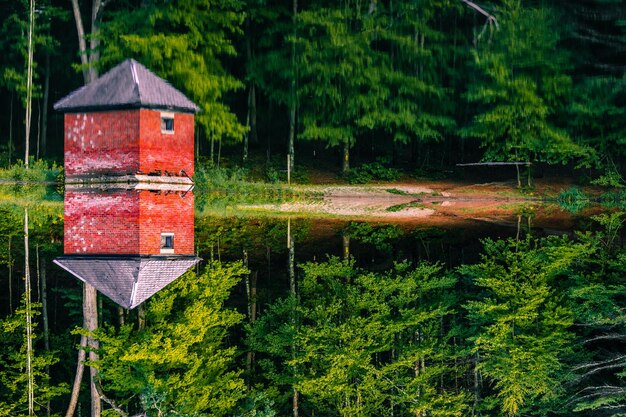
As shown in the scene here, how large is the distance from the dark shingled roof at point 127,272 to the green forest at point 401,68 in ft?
49.7

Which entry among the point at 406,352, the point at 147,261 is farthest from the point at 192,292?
the point at 406,352

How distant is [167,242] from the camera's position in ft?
54.0

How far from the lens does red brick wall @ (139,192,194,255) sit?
1642cm

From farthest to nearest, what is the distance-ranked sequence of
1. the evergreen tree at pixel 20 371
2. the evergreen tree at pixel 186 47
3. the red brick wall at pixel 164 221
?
the evergreen tree at pixel 186 47, the red brick wall at pixel 164 221, the evergreen tree at pixel 20 371

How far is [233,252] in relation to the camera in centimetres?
1570

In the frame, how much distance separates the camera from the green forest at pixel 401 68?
29469 millimetres

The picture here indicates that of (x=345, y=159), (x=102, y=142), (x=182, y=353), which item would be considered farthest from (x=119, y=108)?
(x=182, y=353)

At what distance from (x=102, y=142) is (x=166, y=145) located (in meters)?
1.92

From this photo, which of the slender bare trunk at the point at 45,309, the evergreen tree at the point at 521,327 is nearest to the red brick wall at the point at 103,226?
the slender bare trunk at the point at 45,309

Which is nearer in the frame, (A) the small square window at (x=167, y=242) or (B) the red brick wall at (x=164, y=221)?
(A) the small square window at (x=167, y=242)

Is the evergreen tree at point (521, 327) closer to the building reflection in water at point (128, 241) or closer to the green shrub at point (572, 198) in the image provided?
the building reflection in water at point (128, 241)

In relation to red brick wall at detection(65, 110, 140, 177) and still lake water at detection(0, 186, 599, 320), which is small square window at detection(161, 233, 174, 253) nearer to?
still lake water at detection(0, 186, 599, 320)

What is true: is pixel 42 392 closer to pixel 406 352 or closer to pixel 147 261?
pixel 147 261

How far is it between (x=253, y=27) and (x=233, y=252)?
70.4 feet
